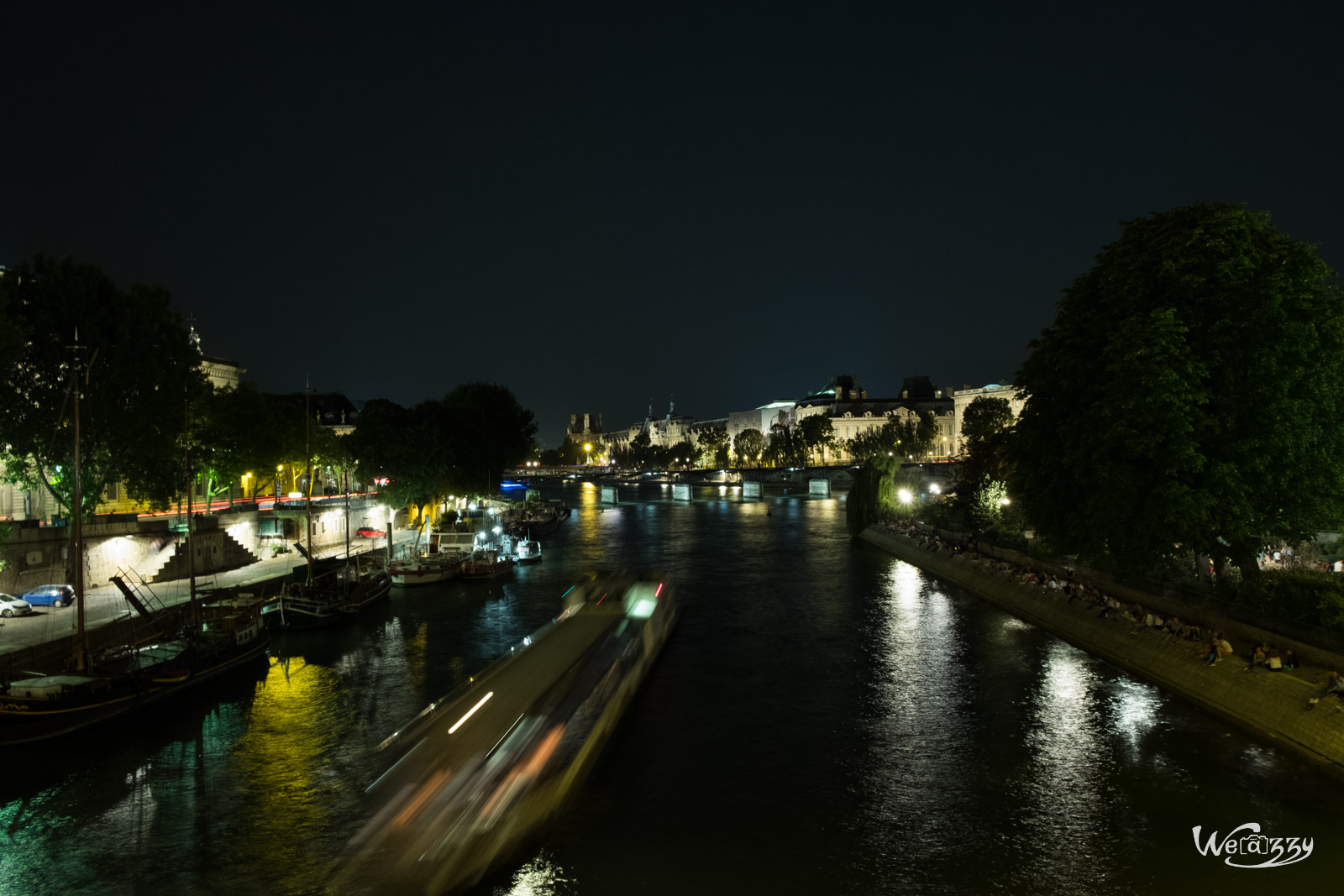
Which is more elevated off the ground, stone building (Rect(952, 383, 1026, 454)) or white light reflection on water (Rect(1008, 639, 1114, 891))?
stone building (Rect(952, 383, 1026, 454))

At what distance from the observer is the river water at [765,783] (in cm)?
1342

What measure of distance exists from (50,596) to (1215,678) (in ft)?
115

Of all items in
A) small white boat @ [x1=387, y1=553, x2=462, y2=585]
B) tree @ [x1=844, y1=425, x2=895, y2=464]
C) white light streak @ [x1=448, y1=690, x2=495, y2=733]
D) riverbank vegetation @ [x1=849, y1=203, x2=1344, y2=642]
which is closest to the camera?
white light streak @ [x1=448, y1=690, x2=495, y2=733]

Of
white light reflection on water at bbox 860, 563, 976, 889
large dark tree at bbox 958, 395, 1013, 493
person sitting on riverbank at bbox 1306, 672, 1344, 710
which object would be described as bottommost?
white light reflection on water at bbox 860, 563, 976, 889

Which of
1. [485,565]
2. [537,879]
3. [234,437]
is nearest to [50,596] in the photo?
[485,565]

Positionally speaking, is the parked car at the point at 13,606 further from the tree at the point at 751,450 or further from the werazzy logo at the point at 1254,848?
the tree at the point at 751,450

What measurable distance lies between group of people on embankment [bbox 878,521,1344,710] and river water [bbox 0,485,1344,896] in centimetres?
156

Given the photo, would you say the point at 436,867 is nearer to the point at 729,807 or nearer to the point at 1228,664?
the point at 729,807

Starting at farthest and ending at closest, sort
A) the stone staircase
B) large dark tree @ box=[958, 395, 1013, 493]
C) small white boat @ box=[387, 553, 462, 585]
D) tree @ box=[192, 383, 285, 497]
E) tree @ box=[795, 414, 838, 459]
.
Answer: tree @ box=[795, 414, 838, 459] < tree @ box=[192, 383, 285, 497] < small white boat @ box=[387, 553, 462, 585] < the stone staircase < large dark tree @ box=[958, 395, 1013, 493]

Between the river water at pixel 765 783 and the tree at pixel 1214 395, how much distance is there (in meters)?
4.96

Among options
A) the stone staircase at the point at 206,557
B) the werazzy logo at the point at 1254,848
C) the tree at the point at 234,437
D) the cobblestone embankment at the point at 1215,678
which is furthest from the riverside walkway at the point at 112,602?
the cobblestone embankment at the point at 1215,678

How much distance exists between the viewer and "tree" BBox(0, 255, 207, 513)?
30.9 meters

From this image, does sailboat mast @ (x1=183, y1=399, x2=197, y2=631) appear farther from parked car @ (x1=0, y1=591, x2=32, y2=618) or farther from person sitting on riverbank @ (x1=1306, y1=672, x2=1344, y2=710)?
person sitting on riverbank @ (x1=1306, y1=672, x2=1344, y2=710)

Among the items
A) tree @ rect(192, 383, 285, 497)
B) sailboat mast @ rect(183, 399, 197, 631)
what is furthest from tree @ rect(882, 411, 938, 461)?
sailboat mast @ rect(183, 399, 197, 631)
